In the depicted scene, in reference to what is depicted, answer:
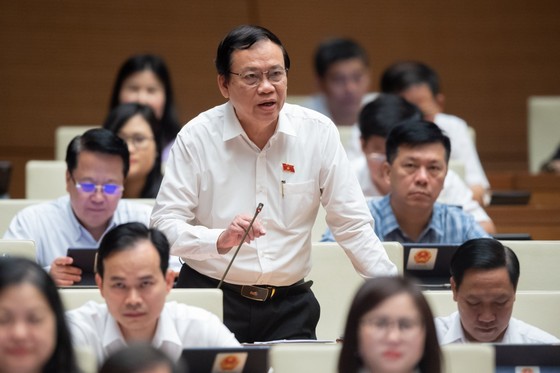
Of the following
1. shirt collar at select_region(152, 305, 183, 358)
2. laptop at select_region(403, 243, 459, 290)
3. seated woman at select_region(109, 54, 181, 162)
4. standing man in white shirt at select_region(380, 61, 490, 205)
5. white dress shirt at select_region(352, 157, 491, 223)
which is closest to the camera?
shirt collar at select_region(152, 305, 183, 358)

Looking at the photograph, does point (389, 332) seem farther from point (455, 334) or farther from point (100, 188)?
point (100, 188)

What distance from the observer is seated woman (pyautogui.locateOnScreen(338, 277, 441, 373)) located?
263 centimetres

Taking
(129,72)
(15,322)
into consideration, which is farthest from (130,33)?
(15,322)

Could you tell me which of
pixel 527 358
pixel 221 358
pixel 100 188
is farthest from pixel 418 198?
pixel 221 358

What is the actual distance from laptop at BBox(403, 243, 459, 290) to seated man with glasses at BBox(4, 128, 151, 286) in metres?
1.04

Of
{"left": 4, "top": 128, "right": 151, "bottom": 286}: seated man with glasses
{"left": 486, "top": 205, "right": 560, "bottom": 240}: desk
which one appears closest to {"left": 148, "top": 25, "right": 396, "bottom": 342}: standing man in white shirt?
{"left": 4, "top": 128, "right": 151, "bottom": 286}: seated man with glasses

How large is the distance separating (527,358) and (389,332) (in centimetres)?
47

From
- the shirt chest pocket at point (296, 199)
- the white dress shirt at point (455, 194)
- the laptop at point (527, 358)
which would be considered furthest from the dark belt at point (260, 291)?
the white dress shirt at point (455, 194)

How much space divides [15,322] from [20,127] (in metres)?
4.92

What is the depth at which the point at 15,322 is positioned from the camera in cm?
254

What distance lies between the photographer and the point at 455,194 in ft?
16.8

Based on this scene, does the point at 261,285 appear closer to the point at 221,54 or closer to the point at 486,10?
the point at 221,54

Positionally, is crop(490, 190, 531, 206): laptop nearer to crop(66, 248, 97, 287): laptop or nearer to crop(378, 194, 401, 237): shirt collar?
crop(378, 194, 401, 237): shirt collar

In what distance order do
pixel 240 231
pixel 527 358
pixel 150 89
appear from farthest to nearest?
pixel 150 89, pixel 240 231, pixel 527 358
